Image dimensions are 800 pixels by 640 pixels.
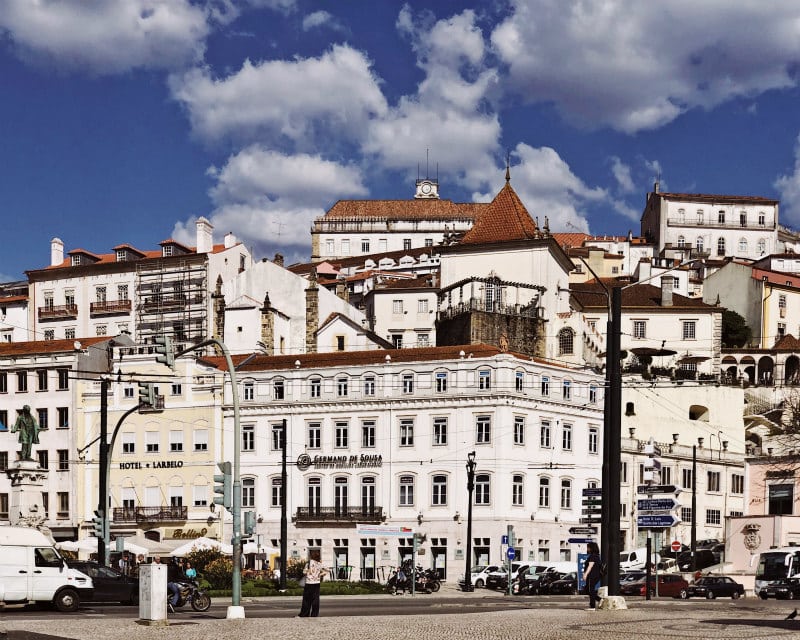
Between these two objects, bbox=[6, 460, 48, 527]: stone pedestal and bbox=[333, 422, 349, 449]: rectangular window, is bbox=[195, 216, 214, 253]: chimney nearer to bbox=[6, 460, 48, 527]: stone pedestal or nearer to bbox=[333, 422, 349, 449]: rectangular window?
bbox=[333, 422, 349, 449]: rectangular window

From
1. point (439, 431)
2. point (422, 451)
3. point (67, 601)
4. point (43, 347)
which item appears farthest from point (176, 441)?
point (67, 601)

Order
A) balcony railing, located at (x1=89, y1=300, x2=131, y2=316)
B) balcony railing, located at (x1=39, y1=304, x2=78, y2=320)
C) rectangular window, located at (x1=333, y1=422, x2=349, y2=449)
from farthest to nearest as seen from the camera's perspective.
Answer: balcony railing, located at (x1=39, y1=304, x2=78, y2=320) → balcony railing, located at (x1=89, y1=300, x2=131, y2=316) → rectangular window, located at (x1=333, y1=422, x2=349, y2=449)

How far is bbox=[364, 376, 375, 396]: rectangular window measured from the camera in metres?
78.6

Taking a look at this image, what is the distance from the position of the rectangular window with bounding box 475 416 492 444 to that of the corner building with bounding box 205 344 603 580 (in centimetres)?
6

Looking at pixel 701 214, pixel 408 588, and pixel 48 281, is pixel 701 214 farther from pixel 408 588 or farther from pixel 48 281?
pixel 408 588

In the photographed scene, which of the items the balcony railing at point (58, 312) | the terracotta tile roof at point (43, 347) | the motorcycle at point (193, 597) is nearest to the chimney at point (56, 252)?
the balcony railing at point (58, 312)

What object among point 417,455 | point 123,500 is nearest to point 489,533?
point 417,455

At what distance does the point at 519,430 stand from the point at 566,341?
20.8 m

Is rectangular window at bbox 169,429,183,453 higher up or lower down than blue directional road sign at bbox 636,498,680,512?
lower down

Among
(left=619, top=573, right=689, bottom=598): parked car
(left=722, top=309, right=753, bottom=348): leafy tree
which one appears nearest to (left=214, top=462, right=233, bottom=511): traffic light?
(left=619, top=573, right=689, bottom=598): parked car

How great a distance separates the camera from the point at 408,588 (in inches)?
2371

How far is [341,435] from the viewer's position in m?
78.7

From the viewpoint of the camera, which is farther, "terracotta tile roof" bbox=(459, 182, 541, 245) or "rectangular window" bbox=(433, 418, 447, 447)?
"terracotta tile roof" bbox=(459, 182, 541, 245)

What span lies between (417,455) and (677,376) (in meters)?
29.1
